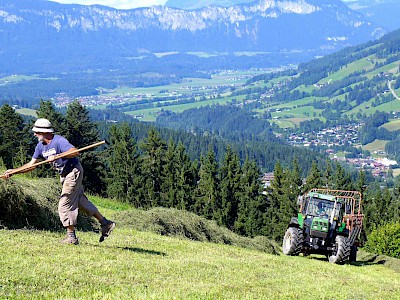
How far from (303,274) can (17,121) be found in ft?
129

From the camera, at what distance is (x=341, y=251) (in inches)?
792

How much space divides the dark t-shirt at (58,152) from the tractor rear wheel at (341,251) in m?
12.1

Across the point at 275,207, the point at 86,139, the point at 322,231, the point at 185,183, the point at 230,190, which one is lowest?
the point at 275,207

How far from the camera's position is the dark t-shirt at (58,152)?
1100 cm

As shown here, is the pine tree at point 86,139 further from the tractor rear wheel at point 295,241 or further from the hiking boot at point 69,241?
the hiking boot at point 69,241

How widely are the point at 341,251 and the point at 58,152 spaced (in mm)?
12602

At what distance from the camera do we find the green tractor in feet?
67.7

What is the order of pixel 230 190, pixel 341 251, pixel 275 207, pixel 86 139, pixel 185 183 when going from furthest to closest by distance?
pixel 275 207, pixel 230 190, pixel 185 183, pixel 86 139, pixel 341 251

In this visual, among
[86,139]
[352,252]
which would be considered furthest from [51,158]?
[86,139]

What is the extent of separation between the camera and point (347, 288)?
469 inches

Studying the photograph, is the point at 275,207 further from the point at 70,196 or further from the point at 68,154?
the point at 68,154

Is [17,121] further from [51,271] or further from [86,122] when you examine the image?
[51,271]

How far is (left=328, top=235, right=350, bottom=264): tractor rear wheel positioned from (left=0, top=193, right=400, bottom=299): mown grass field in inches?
208

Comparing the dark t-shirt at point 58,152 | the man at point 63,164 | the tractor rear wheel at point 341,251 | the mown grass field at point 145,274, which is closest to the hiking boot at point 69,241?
the man at point 63,164
